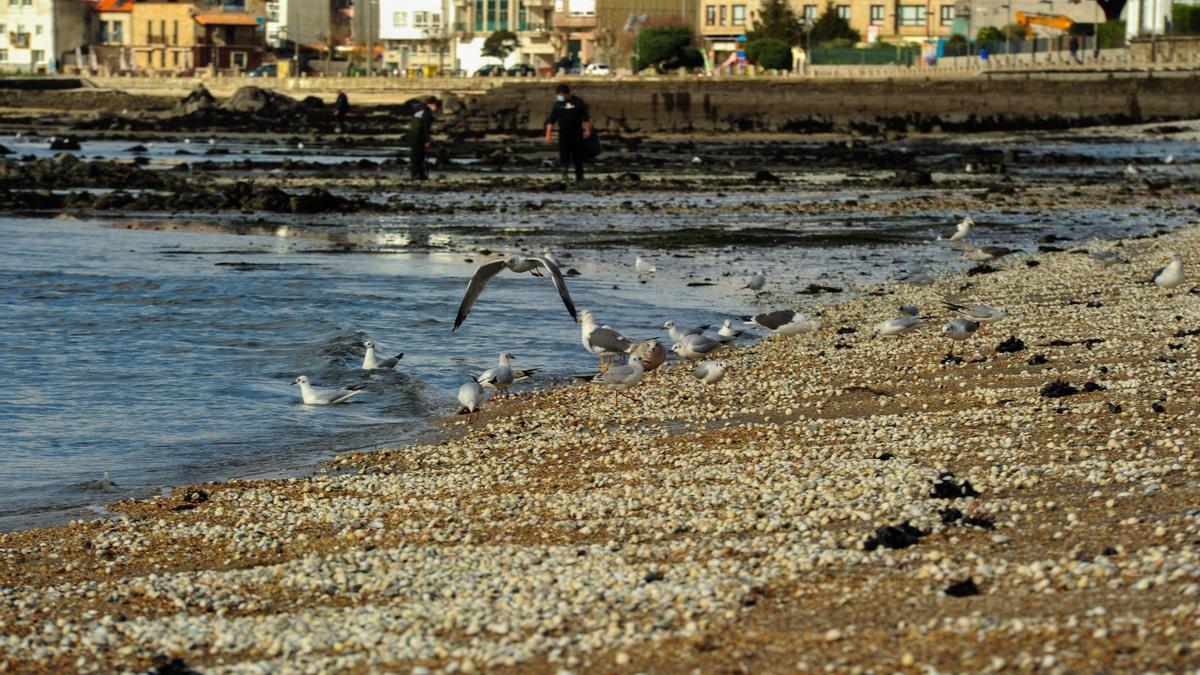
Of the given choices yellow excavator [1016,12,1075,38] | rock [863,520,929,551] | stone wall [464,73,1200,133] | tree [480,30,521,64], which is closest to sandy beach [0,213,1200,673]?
rock [863,520,929,551]

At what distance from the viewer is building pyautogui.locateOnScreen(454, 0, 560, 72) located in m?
115

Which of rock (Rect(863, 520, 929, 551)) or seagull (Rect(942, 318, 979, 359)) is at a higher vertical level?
seagull (Rect(942, 318, 979, 359))

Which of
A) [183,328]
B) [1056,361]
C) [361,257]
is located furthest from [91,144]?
[1056,361]

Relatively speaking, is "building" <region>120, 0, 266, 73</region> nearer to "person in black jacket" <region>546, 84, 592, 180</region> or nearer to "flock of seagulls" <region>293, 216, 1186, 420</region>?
"person in black jacket" <region>546, 84, 592, 180</region>

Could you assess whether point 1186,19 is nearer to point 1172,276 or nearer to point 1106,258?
point 1106,258

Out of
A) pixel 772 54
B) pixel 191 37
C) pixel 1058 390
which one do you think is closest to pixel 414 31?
pixel 191 37

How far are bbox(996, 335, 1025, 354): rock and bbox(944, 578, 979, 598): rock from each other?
21.9 feet

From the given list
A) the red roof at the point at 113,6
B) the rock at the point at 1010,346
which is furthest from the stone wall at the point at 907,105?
the red roof at the point at 113,6

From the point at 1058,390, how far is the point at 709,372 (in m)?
2.50

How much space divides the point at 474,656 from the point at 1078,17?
98.5m

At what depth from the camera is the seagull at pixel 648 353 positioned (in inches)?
463

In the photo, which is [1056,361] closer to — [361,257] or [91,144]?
[361,257]

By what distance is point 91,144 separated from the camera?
53.8 metres

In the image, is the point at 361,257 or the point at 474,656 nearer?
the point at 474,656
